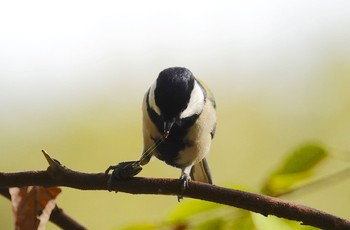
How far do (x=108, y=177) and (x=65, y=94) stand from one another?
2.32 m

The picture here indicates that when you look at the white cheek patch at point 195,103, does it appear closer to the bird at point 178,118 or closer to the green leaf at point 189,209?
the bird at point 178,118

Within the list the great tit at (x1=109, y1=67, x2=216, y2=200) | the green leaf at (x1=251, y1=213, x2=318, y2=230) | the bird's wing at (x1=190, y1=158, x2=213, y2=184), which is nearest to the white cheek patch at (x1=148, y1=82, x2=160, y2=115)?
the great tit at (x1=109, y1=67, x2=216, y2=200)

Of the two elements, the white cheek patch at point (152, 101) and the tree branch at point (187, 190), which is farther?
the white cheek patch at point (152, 101)

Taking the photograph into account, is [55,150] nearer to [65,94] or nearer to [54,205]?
[65,94]

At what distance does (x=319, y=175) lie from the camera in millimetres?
648

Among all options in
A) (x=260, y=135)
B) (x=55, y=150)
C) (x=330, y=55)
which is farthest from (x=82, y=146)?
(x=330, y=55)

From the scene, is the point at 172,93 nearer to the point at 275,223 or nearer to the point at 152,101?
the point at 152,101

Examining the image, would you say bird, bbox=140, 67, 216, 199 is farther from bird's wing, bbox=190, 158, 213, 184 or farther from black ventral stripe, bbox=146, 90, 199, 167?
bird's wing, bbox=190, 158, 213, 184

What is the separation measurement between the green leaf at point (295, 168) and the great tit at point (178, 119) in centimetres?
22

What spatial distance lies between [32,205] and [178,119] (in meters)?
0.33

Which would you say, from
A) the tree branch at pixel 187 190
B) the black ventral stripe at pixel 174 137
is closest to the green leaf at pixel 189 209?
A: the tree branch at pixel 187 190

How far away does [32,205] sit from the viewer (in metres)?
0.64

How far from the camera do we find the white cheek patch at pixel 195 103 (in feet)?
3.09

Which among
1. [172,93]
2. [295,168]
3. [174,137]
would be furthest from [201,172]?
[295,168]
